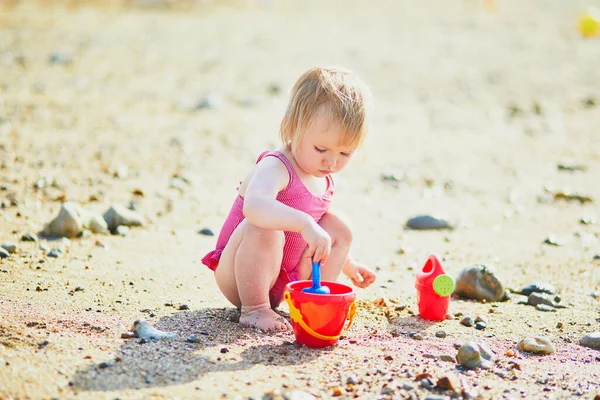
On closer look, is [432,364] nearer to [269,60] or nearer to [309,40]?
[269,60]

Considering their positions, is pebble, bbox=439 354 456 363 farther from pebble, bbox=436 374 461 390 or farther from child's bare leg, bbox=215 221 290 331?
child's bare leg, bbox=215 221 290 331

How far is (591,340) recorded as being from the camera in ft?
12.0

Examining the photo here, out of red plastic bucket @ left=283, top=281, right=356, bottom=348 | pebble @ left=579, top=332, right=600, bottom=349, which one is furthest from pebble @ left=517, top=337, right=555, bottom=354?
red plastic bucket @ left=283, top=281, right=356, bottom=348

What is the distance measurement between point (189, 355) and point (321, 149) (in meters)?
1.09

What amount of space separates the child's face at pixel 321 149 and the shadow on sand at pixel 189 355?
2.55 feet

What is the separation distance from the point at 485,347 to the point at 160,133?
204 inches

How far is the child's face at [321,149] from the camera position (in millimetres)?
3441

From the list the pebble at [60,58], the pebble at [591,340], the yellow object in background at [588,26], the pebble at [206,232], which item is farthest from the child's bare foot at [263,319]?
the yellow object in background at [588,26]

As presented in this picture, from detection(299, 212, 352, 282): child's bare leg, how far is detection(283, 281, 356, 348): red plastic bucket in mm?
421

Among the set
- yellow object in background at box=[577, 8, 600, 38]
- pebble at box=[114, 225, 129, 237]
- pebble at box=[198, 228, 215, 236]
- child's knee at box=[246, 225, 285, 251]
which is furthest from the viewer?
yellow object in background at box=[577, 8, 600, 38]

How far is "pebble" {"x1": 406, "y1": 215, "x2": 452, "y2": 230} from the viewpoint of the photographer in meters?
5.79

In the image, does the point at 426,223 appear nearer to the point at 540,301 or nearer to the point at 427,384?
the point at 540,301

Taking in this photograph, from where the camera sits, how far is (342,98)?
345 centimetres

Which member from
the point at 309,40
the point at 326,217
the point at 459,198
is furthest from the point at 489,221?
the point at 309,40
